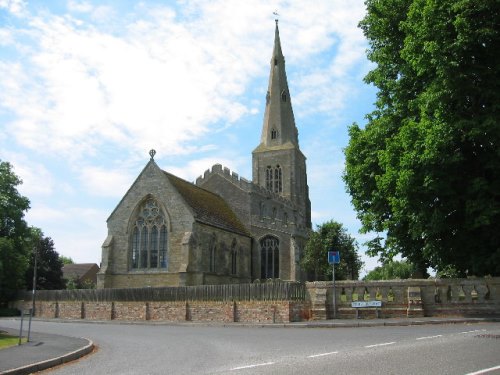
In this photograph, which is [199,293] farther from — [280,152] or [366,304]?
[280,152]

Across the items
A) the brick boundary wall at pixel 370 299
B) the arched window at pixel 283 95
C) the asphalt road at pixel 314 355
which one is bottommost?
the asphalt road at pixel 314 355

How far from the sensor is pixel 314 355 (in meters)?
11.0

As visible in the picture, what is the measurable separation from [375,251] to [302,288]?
357 cm

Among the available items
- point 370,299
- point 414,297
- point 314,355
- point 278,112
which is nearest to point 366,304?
point 370,299

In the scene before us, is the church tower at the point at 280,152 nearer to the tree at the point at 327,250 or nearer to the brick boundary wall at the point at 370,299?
the tree at the point at 327,250

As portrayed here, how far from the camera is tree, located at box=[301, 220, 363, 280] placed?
46094mm

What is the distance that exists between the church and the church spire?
12331 millimetres

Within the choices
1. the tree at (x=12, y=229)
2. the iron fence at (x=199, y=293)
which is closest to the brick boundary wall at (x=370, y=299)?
the iron fence at (x=199, y=293)

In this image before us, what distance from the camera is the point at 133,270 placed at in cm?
4072

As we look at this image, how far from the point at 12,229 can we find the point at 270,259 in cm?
2202

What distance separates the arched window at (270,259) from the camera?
4678 centimetres

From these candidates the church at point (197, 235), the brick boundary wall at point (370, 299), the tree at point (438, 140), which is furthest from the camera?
the church at point (197, 235)

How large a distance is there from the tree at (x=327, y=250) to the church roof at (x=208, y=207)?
5.75 m

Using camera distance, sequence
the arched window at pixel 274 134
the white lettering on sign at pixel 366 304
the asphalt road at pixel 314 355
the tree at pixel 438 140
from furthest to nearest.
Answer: the arched window at pixel 274 134 → the white lettering on sign at pixel 366 304 → the tree at pixel 438 140 → the asphalt road at pixel 314 355
